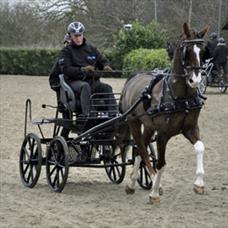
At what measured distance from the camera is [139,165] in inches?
340

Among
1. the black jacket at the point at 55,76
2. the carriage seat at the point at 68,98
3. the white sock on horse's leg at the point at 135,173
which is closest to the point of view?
the white sock on horse's leg at the point at 135,173

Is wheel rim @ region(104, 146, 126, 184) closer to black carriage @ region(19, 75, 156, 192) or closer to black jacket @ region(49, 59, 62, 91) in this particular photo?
black carriage @ region(19, 75, 156, 192)

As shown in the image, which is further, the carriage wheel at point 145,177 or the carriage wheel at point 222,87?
the carriage wheel at point 222,87

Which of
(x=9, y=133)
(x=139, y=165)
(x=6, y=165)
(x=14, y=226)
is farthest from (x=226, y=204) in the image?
(x=9, y=133)

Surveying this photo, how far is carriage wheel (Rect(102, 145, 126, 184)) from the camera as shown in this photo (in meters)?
9.14

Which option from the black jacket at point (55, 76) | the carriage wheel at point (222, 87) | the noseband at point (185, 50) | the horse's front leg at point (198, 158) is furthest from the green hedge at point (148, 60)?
the noseband at point (185, 50)

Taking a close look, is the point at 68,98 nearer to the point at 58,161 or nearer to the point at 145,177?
the point at 58,161

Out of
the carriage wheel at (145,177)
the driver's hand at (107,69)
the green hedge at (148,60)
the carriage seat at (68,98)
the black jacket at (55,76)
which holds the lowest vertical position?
the carriage wheel at (145,177)

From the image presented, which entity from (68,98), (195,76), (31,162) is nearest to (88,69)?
(68,98)

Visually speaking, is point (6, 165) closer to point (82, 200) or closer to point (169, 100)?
point (82, 200)

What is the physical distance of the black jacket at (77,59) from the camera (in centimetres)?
908

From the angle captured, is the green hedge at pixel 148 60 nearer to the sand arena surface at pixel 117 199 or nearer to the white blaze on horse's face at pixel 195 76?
the sand arena surface at pixel 117 199

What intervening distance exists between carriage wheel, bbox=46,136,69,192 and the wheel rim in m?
0.64

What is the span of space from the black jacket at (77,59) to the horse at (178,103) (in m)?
1.25
